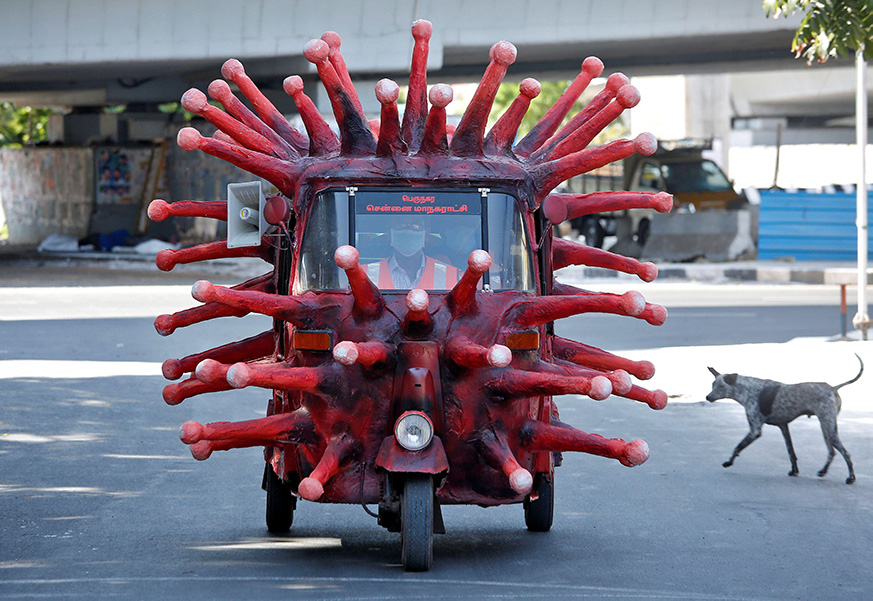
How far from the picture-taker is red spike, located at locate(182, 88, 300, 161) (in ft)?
21.9

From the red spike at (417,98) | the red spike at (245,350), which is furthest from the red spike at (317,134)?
the red spike at (245,350)

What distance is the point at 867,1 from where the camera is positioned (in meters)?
10.0

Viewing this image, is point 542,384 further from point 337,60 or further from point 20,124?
point 20,124

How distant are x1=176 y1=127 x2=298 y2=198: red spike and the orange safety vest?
2.29ft

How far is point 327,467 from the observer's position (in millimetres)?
5914

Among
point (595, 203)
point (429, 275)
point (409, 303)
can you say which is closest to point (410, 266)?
point (429, 275)

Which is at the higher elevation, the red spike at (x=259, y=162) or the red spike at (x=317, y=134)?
the red spike at (x=317, y=134)

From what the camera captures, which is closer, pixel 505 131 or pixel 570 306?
pixel 570 306

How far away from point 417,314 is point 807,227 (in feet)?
91.8

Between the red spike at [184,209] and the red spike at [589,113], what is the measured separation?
1.91 m

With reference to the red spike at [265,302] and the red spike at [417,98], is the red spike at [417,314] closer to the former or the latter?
the red spike at [265,302]

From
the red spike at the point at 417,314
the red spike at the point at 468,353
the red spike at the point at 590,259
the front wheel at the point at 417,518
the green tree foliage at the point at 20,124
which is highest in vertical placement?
the green tree foliage at the point at 20,124

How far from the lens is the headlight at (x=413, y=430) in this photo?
19.3ft

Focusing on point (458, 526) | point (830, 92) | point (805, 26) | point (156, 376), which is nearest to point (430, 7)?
point (156, 376)
